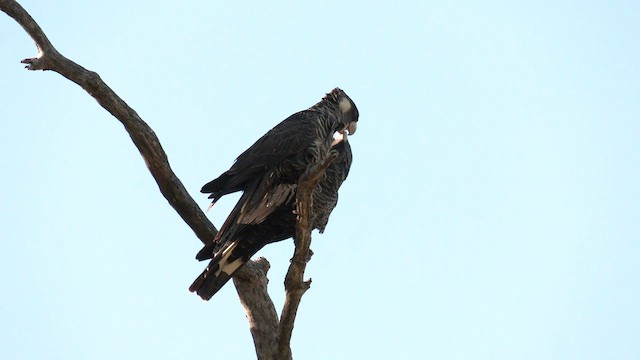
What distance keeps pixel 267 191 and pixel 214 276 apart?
2.37 feet

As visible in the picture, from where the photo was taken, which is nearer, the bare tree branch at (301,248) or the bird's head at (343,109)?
the bare tree branch at (301,248)

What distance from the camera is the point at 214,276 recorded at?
5793 millimetres

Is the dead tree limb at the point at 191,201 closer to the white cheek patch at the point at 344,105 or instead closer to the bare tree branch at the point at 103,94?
the bare tree branch at the point at 103,94

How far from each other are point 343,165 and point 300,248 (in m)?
1.44

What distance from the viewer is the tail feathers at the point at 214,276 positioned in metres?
5.75

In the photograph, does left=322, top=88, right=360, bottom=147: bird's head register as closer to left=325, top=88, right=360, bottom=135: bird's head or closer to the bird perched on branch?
left=325, top=88, right=360, bottom=135: bird's head

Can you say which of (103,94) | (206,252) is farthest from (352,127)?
(103,94)

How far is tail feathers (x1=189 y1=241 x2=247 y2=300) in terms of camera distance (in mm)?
5746

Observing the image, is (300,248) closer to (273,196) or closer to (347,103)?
(273,196)

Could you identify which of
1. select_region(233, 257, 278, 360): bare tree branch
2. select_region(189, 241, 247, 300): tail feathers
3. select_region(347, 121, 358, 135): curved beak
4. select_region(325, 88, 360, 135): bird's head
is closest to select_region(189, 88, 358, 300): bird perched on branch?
select_region(189, 241, 247, 300): tail feathers

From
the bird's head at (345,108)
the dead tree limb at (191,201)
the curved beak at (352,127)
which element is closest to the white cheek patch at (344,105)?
the bird's head at (345,108)

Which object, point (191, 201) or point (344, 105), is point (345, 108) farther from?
point (191, 201)

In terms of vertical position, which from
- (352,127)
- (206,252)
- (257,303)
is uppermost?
(352,127)

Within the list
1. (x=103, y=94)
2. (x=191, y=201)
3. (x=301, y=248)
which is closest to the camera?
(x=301, y=248)
